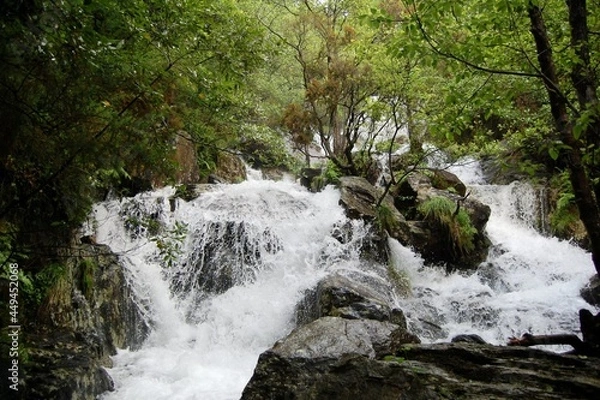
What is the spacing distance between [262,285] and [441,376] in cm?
611

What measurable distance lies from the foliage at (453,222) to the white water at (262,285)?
85cm

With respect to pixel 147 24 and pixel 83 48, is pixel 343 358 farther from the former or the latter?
pixel 147 24

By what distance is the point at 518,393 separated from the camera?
2766 millimetres

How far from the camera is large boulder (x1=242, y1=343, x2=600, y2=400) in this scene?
2721 millimetres

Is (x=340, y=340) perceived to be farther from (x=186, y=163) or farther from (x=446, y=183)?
(x=446, y=183)

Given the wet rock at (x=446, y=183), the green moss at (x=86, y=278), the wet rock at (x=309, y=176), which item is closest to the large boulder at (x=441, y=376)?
the green moss at (x=86, y=278)

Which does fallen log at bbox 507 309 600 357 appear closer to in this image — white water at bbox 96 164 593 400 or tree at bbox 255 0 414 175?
white water at bbox 96 164 593 400

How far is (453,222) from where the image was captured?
11.0 meters

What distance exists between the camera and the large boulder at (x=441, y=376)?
2.72 meters

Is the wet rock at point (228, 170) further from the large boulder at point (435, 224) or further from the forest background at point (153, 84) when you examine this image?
the forest background at point (153, 84)

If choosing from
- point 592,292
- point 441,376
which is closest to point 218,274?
point 441,376

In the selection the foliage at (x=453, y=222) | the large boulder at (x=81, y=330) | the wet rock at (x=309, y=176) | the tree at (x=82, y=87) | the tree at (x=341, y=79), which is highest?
the tree at (x=341, y=79)

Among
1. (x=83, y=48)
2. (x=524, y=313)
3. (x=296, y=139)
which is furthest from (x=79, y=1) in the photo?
(x=296, y=139)

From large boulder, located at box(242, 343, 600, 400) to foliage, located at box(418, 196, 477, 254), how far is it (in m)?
7.53
